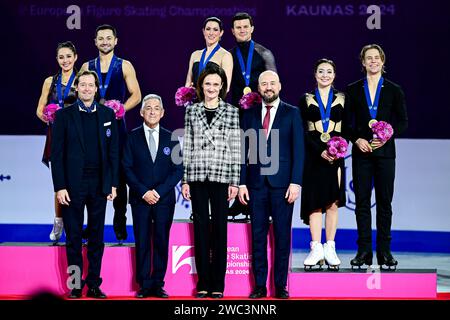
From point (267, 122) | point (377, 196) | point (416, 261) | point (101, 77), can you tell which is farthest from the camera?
point (416, 261)

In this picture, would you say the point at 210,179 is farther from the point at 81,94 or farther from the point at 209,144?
the point at 81,94

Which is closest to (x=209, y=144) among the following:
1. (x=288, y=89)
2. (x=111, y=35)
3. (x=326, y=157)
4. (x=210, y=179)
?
(x=210, y=179)

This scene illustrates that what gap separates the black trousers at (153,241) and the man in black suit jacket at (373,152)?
4.38 feet

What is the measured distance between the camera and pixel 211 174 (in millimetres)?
5508

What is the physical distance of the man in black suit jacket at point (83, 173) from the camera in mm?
5602

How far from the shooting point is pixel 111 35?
634 centimetres

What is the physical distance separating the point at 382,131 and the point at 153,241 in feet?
5.73

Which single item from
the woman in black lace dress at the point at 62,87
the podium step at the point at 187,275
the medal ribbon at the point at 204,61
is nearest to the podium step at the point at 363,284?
the podium step at the point at 187,275

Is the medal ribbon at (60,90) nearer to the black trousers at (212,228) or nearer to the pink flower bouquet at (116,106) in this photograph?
the pink flower bouquet at (116,106)

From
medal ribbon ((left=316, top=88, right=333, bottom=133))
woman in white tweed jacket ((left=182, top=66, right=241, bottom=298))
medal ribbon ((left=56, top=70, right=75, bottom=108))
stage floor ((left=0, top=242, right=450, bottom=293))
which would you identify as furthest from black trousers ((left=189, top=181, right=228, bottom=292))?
stage floor ((left=0, top=242, right=450, bottom=293))

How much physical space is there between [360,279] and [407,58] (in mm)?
3300

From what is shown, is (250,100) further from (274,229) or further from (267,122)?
(274,229)

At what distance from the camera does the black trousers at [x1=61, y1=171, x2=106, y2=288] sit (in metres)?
5.63

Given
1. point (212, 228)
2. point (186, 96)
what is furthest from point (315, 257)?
point (186, 96)
